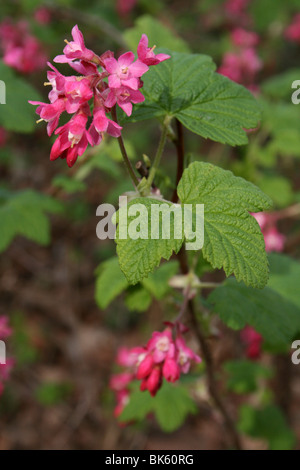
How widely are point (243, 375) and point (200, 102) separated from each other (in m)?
2.02

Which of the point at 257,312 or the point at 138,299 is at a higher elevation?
the point at 138,299

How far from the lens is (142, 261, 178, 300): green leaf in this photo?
1869mm

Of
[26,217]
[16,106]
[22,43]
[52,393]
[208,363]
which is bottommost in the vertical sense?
[208,363]

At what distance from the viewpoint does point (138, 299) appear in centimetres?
200

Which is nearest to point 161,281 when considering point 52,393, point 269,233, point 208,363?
point 208,363

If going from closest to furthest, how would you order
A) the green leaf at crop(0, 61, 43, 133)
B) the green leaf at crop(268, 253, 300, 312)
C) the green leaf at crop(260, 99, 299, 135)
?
the green leaf at crop(268, 253, 300, 312)
the green leaf at crop(0, 61, 43, 133)
the green leaf at crop(260, 99, 299, 135)

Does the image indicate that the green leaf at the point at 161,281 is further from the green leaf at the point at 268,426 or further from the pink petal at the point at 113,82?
the green leaf at the point at 268,426

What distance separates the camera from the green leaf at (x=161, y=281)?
1869 mm

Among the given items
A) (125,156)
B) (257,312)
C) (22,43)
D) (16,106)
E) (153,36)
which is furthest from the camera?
(22,43)

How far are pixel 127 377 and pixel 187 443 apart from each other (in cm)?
113

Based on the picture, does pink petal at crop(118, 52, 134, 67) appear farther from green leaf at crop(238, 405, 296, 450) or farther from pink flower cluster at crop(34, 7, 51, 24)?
pink flower cluster at crop(34, 7, 51, 24)

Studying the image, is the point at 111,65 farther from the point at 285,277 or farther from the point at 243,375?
the point at 243,375

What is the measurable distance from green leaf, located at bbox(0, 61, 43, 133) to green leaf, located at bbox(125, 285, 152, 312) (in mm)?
A: 989

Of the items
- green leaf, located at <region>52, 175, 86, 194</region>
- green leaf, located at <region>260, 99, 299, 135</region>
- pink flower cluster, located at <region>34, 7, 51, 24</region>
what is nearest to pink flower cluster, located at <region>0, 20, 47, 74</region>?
pink flower cluster, located at <region>34, 7, 51, 24</region>
